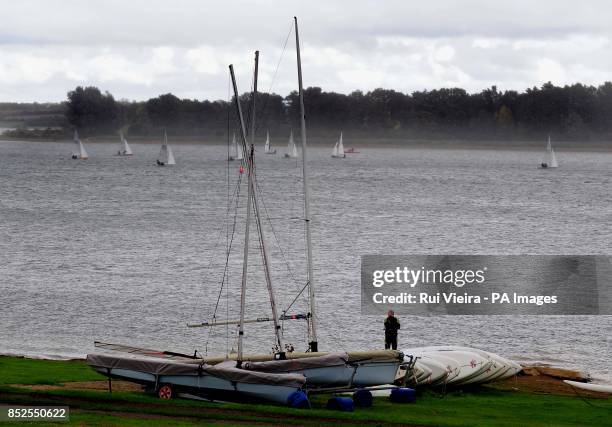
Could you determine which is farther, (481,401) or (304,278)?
(304,278)

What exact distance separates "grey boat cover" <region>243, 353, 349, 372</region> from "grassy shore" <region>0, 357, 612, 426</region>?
1.01 m

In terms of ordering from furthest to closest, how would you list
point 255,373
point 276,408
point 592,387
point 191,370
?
point 592,387 → point 191,370 → point 255,373 → point 276,408

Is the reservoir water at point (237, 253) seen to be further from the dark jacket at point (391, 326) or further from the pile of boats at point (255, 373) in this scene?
the pile of boats at point (255, 373)

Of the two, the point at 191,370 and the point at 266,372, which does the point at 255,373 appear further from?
the point at 191,370

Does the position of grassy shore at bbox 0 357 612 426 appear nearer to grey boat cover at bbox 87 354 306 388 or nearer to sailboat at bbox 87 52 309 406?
sailboat at bbox 87 52 309 406

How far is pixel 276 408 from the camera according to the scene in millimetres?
30203

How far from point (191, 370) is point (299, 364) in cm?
332

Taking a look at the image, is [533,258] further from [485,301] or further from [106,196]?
[106,196]

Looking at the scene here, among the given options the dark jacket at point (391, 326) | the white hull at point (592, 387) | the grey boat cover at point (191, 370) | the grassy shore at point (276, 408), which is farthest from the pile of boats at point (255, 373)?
the white hull at point (592, 387)

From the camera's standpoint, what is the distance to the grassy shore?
1132 inches

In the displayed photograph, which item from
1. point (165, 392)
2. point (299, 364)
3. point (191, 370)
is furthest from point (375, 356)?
point (165, 392)

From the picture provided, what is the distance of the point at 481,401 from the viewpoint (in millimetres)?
35219

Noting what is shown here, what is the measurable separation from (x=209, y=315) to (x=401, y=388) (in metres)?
27.1

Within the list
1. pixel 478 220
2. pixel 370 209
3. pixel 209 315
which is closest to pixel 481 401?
pixel 209 315
